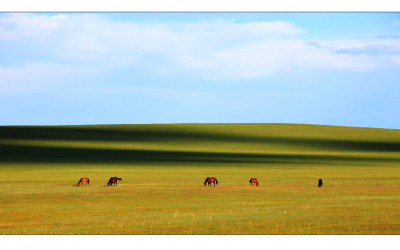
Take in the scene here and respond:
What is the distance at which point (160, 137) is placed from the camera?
98062 millimetres

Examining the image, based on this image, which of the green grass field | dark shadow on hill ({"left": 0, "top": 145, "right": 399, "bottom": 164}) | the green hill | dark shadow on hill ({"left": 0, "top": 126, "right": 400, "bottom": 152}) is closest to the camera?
the green grass field

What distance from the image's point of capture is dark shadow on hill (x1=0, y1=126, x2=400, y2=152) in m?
91.8

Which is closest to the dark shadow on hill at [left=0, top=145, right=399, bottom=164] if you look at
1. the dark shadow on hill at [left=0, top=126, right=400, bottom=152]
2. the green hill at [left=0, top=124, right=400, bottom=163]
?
the green hill at [left=0, top=124, right=400, bottom=163]

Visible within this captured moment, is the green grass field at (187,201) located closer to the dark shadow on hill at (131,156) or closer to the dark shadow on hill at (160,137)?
the dark shadow on hill at (131,156)

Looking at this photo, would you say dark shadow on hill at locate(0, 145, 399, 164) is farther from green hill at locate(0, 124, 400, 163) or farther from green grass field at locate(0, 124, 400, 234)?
green grass field at locate(0, 124, 400, 234)

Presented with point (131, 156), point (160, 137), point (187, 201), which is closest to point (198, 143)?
point (160, 137)

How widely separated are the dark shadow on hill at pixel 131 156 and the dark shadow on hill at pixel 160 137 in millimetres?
14508

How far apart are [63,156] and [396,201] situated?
169 ft

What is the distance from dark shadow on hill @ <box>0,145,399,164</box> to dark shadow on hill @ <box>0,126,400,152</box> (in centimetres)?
1451

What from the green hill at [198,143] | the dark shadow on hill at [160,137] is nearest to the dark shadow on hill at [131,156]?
the green hill at [198,143]

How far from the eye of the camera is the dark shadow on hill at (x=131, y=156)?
6668 centimetres
